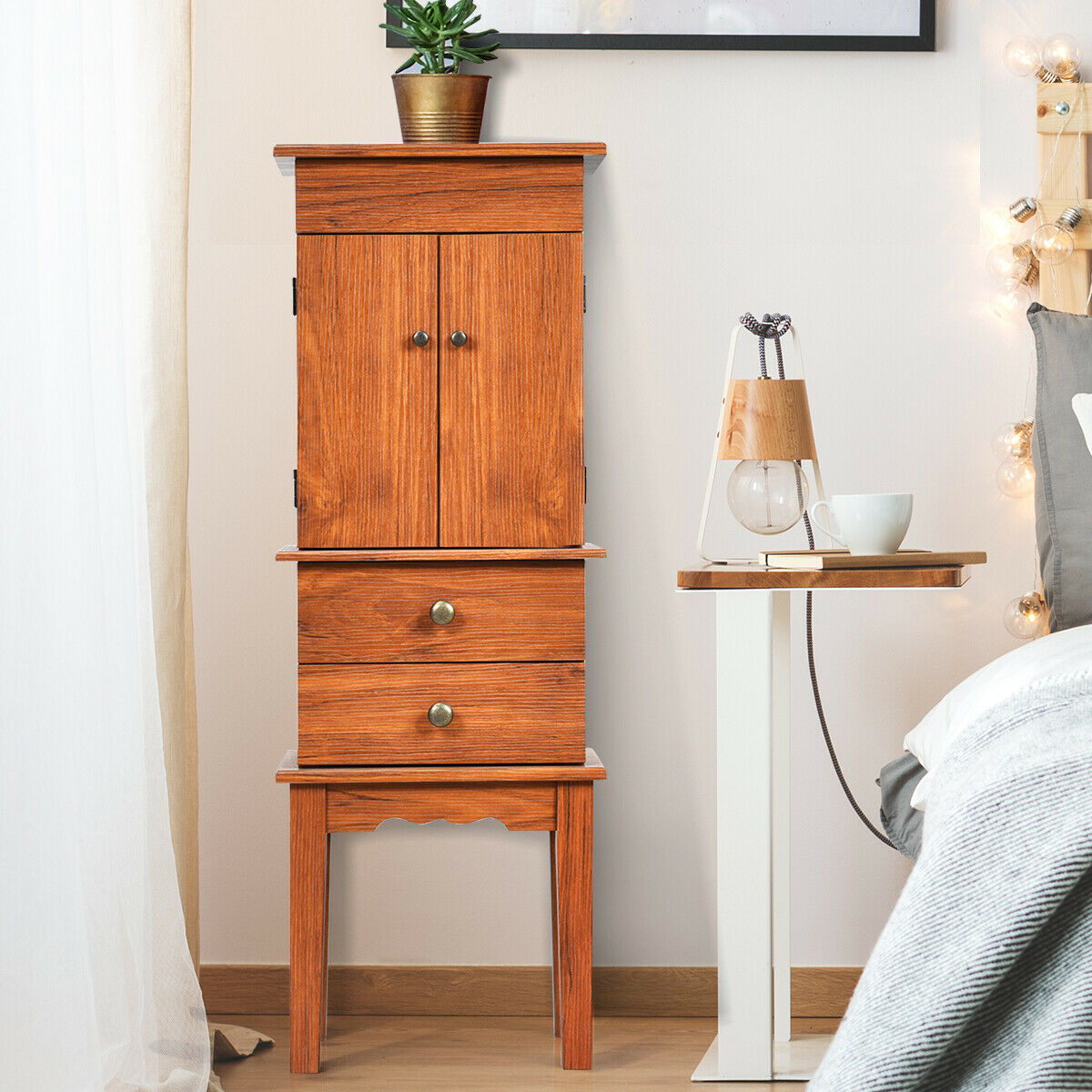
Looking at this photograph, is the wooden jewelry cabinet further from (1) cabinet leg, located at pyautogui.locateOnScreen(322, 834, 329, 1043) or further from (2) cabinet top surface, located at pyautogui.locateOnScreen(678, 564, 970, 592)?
(2) cabinet top surface, located at pyautogui.locateOnScreen(678, 564, 970, 592)

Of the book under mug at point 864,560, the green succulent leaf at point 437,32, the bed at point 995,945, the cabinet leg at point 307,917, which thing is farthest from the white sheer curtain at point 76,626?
the book under mug at point 864,560

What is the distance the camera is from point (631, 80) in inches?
75.2

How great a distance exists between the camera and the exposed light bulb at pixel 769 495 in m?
1.67

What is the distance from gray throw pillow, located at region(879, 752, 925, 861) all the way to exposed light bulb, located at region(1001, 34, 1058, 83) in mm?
1153

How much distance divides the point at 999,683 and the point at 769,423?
1.82 ft

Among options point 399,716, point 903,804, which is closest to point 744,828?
point 903,804

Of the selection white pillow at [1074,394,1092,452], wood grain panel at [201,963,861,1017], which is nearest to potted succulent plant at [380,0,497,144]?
white pillow at [1074,394,1092,452]

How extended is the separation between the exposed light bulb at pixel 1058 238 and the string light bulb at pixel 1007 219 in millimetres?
32

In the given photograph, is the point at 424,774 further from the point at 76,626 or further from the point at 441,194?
the point at 441,194

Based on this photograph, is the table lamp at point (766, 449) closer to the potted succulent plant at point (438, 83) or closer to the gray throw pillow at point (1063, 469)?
the gray throw pillow at point (1063, 469)

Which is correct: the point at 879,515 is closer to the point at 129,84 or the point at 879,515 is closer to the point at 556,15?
the point at 556,15

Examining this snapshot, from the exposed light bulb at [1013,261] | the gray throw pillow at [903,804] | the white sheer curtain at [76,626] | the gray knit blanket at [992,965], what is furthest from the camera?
the exposed light bulb at [1013,261]

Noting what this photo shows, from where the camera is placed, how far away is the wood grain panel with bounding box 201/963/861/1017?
6.30ft

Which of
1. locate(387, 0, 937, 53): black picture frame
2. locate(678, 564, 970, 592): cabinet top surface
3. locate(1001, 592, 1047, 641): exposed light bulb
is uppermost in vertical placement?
locate(387, 0, 937, 53): black picture frame
